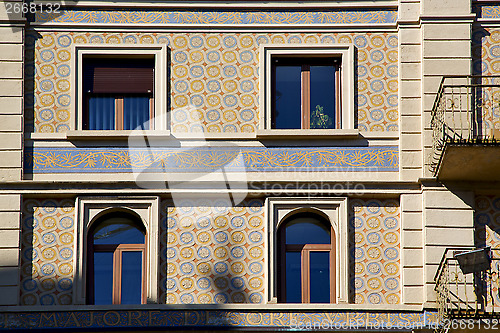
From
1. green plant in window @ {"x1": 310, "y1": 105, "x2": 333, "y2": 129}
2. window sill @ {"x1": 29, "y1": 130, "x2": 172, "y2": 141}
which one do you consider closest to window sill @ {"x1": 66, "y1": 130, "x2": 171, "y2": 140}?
window sill @ {"x1": 29, "y1": 130, "x2": 172, "y2": 141}

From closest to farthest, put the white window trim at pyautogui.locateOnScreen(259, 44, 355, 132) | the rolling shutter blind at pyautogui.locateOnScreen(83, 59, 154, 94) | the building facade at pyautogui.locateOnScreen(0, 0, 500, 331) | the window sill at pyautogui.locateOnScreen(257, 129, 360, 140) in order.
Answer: the building facade at pyautogui.locateOnScreen(0, 0, 500, 331) → the window sill at pyautogui.locateOnScreen(257, 129, 360, 140) → the white window trim at pyautogui.locateOnScreen(259, 44, 355, 132) → the rolling shutter blind at pyautogui.locateOnScreen(83, 59, 154, 94)

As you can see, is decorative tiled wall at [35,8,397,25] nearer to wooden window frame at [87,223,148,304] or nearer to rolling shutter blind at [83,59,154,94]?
rolling shutter blind at [83,59,154,94]

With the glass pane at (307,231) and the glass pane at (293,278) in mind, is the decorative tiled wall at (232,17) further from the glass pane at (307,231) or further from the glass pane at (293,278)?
the glass pane at (293,278)

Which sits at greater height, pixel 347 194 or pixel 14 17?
pixel 14 17

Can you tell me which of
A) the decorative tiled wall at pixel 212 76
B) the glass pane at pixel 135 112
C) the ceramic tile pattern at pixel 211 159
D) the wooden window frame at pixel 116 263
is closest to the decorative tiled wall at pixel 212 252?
the wooden window frame at pixel 116 263

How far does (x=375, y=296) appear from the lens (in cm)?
1981

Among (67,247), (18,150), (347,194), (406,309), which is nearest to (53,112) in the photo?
(18,150)

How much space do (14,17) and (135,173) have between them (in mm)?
3625

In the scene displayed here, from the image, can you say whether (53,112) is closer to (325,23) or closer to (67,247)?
(67,247)

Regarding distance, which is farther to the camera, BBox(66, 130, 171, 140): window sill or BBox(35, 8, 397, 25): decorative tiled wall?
BBox(35, 8, 397, 25): decorative tiled wall

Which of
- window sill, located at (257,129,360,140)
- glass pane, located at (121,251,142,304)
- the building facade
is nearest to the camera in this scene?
the building facade

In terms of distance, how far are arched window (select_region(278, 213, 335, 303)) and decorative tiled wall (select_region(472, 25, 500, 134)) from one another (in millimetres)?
3527

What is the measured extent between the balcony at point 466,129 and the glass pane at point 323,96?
1866mm

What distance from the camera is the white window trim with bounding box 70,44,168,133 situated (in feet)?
67.9
